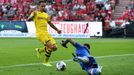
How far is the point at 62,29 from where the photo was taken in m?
34.6

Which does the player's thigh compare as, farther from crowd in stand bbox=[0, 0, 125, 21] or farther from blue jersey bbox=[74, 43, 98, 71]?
crowd in stand bbox=[0, 0, 125, 21]

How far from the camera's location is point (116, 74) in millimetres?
13930

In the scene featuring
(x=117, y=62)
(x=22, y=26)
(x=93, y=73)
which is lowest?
(x=22, y=26)

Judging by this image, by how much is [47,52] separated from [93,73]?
4.17 metres

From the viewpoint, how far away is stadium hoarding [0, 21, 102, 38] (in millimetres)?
34312

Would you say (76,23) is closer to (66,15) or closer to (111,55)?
(66,15)

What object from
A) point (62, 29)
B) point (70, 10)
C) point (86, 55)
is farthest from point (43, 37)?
point (70, 10)

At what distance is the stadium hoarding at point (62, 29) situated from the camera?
34.3 meters

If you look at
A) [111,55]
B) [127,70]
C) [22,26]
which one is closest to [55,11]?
[22,26]

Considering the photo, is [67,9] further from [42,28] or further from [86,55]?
[86,55]

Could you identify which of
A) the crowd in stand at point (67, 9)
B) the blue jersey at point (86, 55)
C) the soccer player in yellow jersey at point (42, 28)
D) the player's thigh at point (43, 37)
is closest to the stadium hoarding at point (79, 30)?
the crowd in stand at point (67, 9)

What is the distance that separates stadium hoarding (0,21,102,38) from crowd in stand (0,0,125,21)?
138cm

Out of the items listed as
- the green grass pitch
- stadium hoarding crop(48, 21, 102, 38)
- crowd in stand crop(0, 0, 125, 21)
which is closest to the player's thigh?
the green grass pitch

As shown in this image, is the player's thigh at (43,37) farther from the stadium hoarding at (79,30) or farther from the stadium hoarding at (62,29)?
the stadium hoarding at (79,30)
